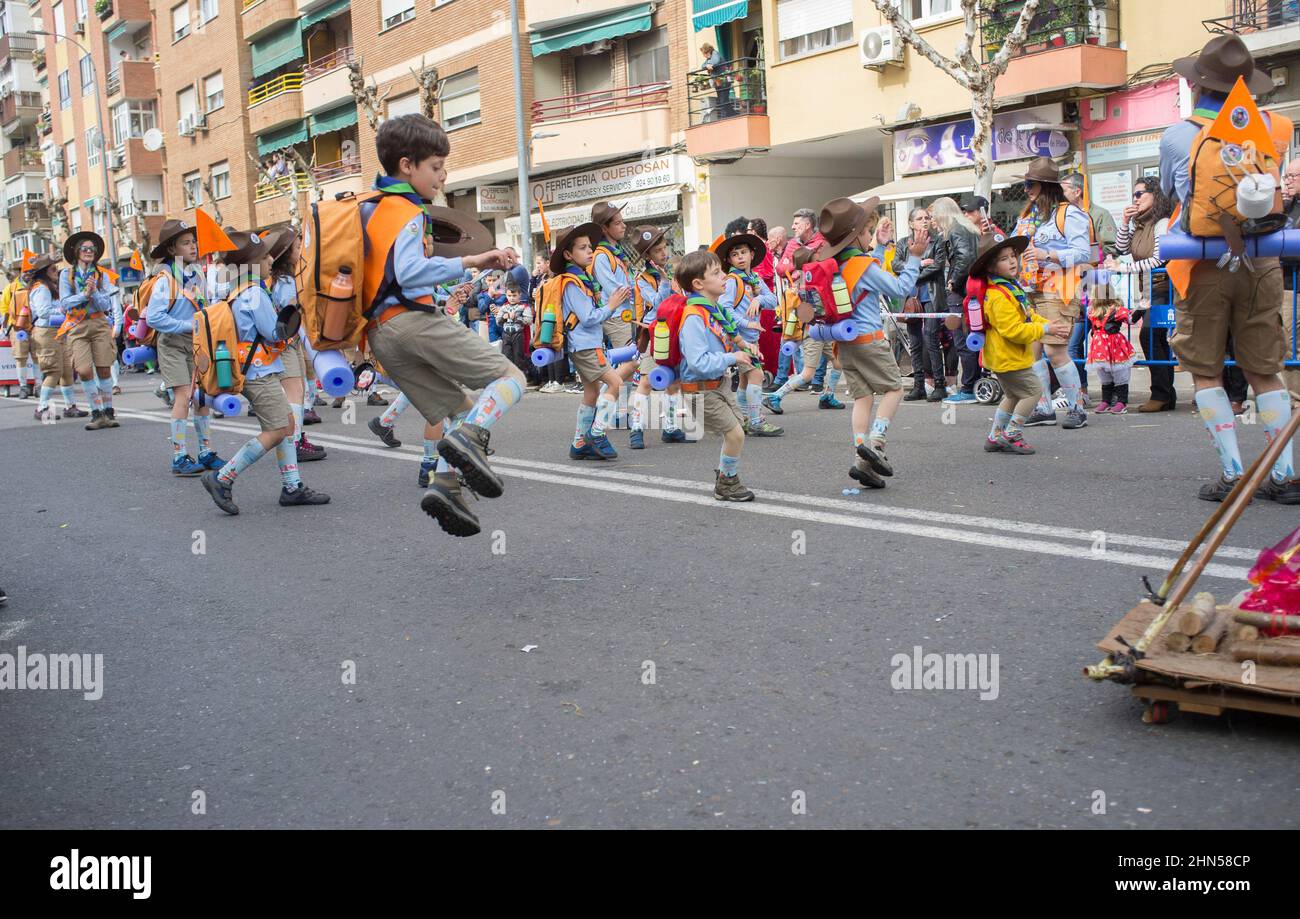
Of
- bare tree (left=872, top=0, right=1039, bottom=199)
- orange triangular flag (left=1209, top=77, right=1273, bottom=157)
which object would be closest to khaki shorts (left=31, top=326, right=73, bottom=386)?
Result: bare tree (left=872, top=0, right=1039, bottom=199)

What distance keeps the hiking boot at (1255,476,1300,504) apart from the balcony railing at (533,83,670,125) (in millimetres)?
23464

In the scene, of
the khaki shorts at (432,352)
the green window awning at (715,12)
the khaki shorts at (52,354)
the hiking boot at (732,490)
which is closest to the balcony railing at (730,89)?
the green window awning at (715,12)

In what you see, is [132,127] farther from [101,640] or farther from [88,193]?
[101,640]

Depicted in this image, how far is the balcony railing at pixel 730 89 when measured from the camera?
25.9m

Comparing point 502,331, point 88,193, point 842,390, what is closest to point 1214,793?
point 842,390

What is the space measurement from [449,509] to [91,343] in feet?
34.8

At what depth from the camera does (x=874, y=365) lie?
8023mm

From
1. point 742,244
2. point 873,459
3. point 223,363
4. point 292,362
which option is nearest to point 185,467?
point 292,362

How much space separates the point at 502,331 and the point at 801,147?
969 cm

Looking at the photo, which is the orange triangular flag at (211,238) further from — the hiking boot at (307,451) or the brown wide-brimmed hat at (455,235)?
the brown wide-brimmed hat at (455,235)

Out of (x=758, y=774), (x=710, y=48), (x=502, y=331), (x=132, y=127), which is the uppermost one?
(x=132, y=127)

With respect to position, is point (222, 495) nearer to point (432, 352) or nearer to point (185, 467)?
point (185, 467)

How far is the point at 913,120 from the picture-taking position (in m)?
22.5

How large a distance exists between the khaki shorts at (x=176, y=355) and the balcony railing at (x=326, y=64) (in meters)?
29.3
